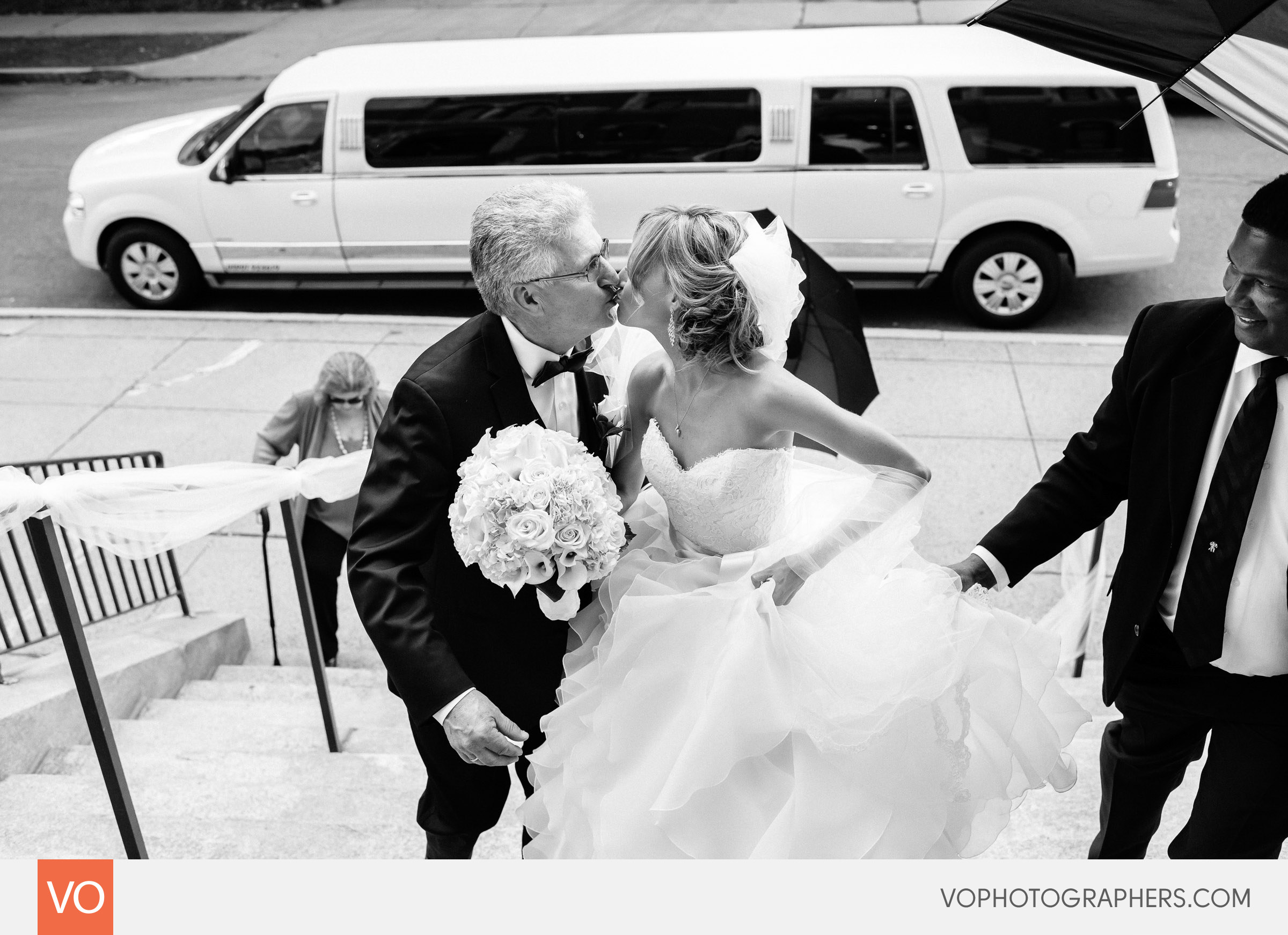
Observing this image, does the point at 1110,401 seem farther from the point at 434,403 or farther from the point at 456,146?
the point at 456,146

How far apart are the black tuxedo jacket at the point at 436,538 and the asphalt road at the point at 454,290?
7.10 meters

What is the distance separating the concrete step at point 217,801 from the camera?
3771mm

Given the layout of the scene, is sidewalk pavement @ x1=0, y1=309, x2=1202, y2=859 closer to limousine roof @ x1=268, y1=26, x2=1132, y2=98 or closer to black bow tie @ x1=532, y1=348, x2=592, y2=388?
limousine roof @ x1=268, y1=26, x2=1132, y2=98

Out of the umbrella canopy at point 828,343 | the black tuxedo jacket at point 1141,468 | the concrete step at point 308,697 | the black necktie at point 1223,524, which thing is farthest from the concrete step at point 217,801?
the black necktie at point 1223,524

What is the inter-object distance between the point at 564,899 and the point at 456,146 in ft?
25.5

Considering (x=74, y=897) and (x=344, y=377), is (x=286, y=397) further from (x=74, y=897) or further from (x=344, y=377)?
(x=74, y=897)

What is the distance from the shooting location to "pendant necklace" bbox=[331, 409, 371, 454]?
17.9 ft

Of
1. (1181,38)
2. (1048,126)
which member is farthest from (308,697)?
(1048,126)

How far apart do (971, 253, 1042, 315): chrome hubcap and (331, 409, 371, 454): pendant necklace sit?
543 cm

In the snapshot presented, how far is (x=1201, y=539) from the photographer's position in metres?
2.62

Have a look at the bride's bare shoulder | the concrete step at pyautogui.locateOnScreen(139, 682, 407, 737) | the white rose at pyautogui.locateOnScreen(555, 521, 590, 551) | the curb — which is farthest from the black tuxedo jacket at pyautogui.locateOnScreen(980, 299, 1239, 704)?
the curb

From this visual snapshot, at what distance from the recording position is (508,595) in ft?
9.61

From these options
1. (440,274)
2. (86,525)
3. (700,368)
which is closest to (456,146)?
(440,274)

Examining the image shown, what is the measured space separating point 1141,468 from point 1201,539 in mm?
230
